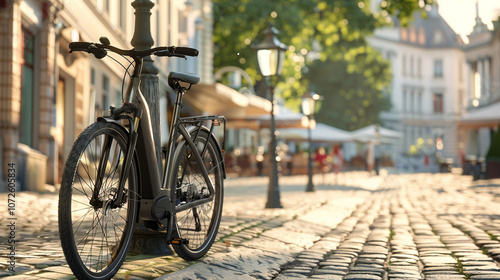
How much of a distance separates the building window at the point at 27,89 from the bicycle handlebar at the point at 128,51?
32.5 feet

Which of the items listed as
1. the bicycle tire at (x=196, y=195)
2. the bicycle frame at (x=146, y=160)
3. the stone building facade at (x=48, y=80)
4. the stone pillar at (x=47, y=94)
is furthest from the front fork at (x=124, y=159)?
the stone pillar at (x=47, y=94)

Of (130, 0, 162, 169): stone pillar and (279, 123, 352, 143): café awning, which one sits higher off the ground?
(279, 123, 352, 143): café awning

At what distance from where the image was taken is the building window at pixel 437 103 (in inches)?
3686

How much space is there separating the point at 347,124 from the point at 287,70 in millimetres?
27042

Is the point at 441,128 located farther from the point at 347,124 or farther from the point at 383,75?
the point at 383,75

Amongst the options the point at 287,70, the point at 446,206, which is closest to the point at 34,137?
the point at 446,206

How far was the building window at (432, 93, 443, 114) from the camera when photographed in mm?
93625

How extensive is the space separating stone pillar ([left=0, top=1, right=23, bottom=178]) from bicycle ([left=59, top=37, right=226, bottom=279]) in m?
8.04

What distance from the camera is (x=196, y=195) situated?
5.27 meters

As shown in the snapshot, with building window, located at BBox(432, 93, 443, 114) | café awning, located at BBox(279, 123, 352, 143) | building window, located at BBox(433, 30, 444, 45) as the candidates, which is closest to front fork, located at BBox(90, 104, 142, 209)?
café awning, located at BBox(279, 123, 352, 143)

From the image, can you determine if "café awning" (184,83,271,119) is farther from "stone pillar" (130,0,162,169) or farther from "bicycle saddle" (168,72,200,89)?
"bicycle saddle" (168,72,200,89)

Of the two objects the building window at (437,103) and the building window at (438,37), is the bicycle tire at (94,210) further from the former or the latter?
the building window at (438,37)

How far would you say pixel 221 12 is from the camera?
1318 inches

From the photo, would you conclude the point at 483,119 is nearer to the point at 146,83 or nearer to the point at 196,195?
the point at 196,195
